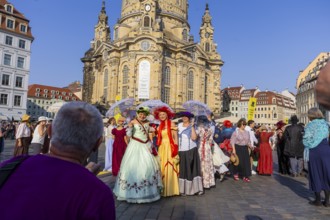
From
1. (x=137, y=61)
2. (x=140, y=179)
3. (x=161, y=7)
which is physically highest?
(x=161, y=7)

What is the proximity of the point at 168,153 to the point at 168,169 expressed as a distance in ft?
1.34

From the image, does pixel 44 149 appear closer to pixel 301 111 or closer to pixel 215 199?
pixel 215 199

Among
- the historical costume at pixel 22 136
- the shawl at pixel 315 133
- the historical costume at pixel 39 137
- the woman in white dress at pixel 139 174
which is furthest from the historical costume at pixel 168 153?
the historical costume at pixel 22 136

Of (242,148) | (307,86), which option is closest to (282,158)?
(242,148)

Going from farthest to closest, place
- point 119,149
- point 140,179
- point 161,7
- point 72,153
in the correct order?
point 161,7
point 119,149
point 140,179
point 72,153

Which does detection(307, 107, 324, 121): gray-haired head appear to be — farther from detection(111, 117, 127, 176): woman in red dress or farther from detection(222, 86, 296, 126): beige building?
detection(222, 86, 296, 126): beige building

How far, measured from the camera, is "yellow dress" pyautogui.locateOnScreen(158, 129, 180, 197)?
24.0 feet

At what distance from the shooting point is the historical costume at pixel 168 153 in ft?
24.2

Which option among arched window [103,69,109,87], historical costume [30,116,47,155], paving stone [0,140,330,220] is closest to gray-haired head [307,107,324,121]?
paving stone [0,140,330,220]

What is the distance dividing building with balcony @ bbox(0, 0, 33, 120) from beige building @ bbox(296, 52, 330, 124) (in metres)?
53.1

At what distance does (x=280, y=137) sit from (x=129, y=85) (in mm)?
35221

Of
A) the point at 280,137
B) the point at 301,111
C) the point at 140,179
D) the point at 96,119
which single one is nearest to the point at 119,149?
the point at 140,179

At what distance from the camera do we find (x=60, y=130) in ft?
6.26

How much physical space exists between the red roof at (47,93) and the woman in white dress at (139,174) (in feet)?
267
